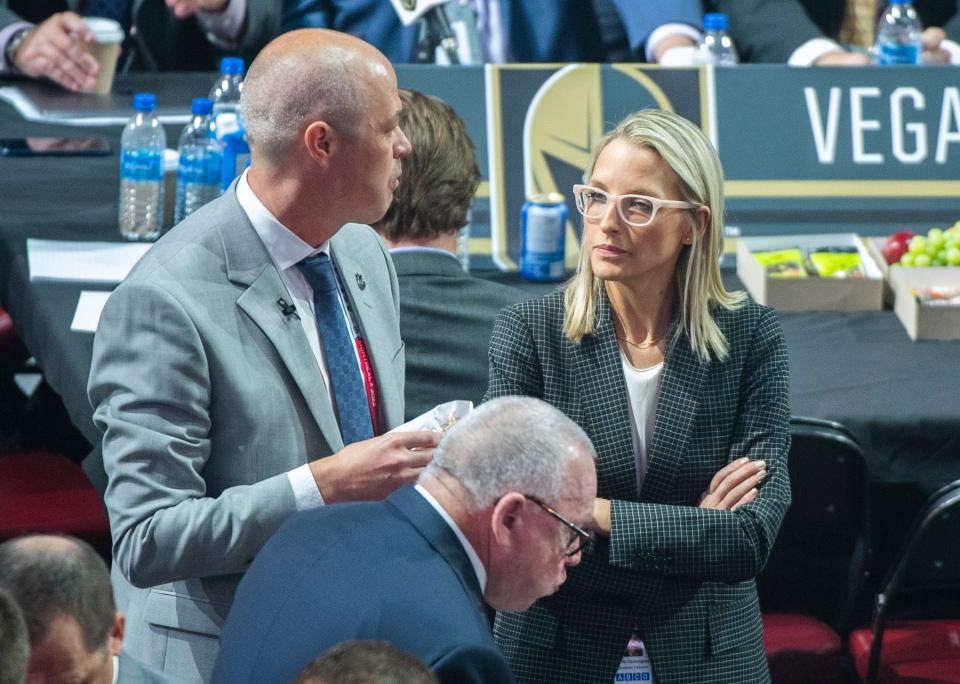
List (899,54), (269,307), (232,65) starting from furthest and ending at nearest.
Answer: (899,54) → (232,65) → (269,307)

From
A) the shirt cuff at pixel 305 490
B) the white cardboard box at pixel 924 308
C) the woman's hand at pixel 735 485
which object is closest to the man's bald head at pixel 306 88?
the shirt cuff at pixel 305 490

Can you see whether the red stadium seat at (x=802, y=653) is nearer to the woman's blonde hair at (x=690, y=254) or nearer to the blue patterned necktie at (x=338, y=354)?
the woman's blonde hair at (x=690, y=254)

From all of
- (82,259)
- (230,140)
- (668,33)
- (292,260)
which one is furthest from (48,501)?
Answer: (668,33)

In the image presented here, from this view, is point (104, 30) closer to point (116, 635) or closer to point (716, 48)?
point (716, 48)

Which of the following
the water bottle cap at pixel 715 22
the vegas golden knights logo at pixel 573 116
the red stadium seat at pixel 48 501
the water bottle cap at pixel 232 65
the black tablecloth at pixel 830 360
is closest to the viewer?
the black tablecloth at pixel 830 360

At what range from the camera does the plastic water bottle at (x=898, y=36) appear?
4805 millimetres

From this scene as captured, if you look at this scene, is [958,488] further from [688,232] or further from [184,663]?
[184,663]

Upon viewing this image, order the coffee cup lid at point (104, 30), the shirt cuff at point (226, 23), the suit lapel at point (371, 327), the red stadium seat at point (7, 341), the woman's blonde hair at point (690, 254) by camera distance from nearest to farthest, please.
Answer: the suit lapel at point (371, 327), the woman's blonde hair at point (690, 254), the red stadium seat at point (7, 341), the coffee cup lid at point (104, 30), the shirt cuff at point (226, 23)

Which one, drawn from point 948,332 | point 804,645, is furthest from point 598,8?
point 804,645

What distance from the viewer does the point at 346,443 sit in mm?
2393

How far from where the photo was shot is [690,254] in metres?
2.65

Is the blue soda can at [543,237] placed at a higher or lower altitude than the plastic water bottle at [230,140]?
lower

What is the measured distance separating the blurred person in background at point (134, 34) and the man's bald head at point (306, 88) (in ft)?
9.38

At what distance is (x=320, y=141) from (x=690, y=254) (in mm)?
735
